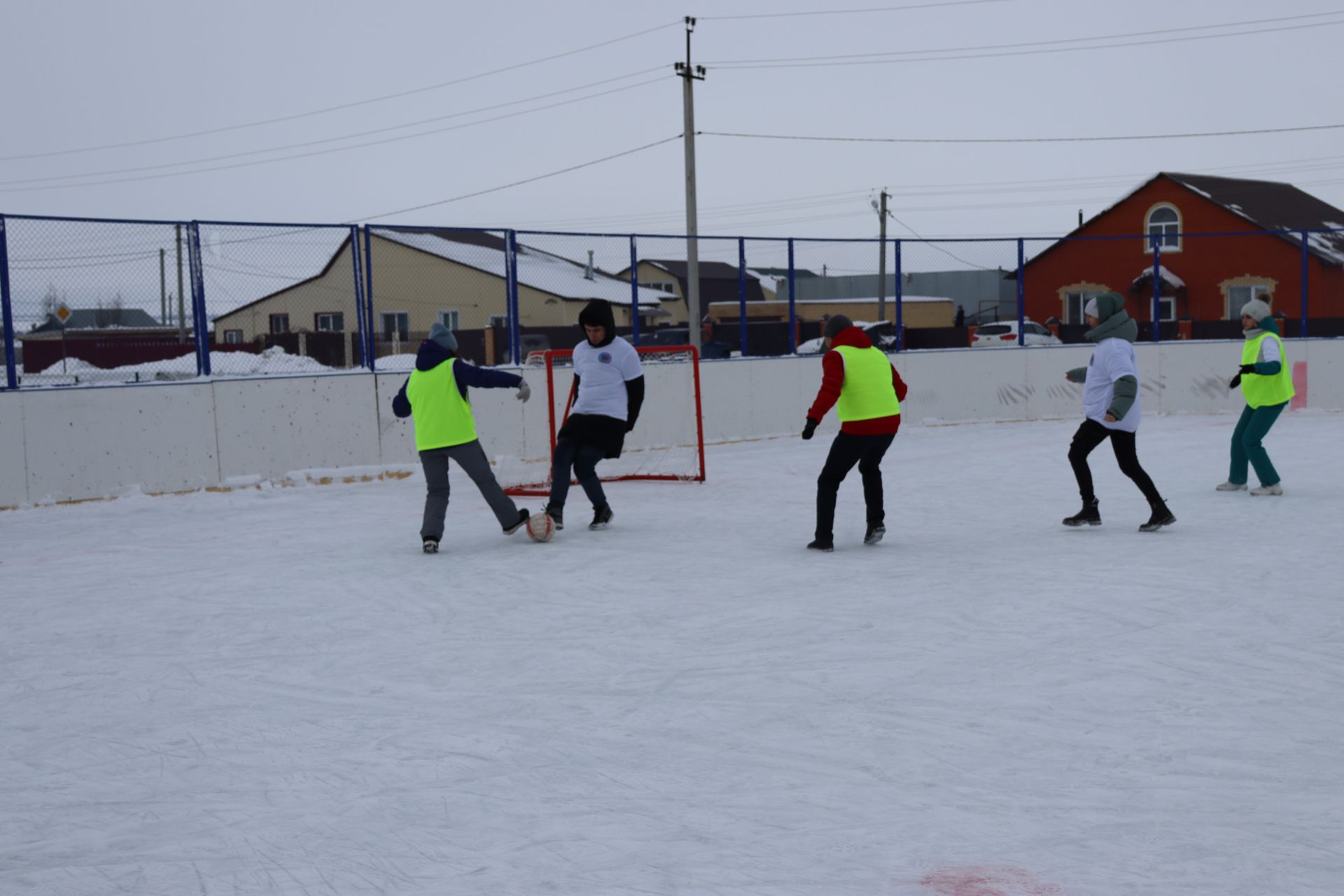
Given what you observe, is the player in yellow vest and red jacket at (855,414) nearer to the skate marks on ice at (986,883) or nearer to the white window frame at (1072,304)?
the skate marks on ice at (986,883)

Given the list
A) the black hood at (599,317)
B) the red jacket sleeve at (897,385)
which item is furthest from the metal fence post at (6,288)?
the red jacket sleeve at (897,385)

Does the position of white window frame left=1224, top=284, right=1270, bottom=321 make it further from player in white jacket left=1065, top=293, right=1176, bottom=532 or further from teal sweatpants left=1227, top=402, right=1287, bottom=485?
player in white jacket left=1065, top=293, right=1176, bottom=532

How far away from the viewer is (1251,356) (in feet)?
32.9

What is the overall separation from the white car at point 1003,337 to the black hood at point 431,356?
11.6 m

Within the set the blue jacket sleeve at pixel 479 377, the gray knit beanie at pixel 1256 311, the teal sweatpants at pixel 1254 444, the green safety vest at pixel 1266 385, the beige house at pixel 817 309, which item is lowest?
the teal sweatpants at pixel 1254 444

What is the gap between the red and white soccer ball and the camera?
8641 millimetres

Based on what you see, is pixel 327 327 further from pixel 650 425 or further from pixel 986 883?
pixel 986 883

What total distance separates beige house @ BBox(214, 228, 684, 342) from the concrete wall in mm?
702

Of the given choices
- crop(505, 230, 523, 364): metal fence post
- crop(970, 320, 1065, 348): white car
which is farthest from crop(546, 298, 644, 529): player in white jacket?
crop(970, 320, 1065, 348): white car

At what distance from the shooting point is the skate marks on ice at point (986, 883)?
3.09 metres

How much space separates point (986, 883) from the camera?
10.3 ft

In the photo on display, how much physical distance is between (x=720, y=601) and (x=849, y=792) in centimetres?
286

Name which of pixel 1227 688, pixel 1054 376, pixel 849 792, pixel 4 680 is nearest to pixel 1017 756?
pixel 849 792

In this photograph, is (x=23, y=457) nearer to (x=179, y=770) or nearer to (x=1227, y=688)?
(x=179, y=770)
